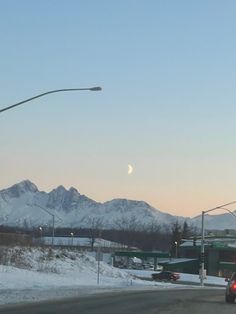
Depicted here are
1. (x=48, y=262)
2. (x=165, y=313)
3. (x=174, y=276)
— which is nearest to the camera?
(x=165, y=313)

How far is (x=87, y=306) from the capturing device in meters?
26.4

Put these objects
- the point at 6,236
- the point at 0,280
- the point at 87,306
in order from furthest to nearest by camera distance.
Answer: the point at 6,236 < the point at 0,280 < the point at 87,306

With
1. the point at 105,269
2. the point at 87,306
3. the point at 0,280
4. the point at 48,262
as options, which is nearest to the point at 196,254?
the point at 105,269

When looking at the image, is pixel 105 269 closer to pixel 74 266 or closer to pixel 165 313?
pixel 74 266

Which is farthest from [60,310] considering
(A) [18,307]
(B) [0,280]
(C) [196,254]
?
(C) [196,254]

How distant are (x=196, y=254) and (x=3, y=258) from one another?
262 ft

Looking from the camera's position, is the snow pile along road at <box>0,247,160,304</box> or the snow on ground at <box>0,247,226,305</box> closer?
Answer: the snow on ground at <box>0,247,226,305</box>

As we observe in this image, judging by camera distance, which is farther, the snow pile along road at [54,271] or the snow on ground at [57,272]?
the snow pile along road at [54,271]

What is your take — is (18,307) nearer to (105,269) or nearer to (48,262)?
(48,262)

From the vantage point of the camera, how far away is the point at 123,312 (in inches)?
930

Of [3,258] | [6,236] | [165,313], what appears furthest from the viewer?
[6,236]

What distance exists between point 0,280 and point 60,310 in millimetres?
18577

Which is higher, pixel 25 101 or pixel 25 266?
pixel 25 101

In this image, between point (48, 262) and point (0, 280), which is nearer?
point (0, 280)
